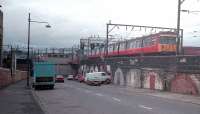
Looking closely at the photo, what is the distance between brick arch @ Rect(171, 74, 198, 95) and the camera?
34819 mm

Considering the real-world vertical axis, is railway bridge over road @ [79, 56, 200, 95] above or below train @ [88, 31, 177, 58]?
below

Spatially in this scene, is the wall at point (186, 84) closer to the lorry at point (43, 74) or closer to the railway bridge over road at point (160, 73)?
the railway bridge over road at point (160, 73)

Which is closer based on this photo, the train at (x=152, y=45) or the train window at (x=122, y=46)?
the train at (x=152, y=45)

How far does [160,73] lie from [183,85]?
6.03m

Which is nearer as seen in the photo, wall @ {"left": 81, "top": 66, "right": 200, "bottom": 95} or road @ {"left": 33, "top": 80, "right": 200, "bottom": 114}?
road @ {"left": 33, "top": 80, "right": 200, "bottom": 114}

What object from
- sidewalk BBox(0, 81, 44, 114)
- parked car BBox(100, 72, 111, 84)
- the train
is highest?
the train

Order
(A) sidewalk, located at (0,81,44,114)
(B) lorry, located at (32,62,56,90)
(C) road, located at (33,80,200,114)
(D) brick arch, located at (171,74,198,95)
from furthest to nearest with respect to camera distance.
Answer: (B) lorry, located at (32,62,56,90)
(D) brick arch, located at (171,74,198,95)
(A) sidewalk, located at (0,81,44,114)
(C) road, located at (33,80,200,114)

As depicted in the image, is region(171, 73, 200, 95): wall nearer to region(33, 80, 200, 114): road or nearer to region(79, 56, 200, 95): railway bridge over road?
region(79, 56, 200, 95): railway bridge over road

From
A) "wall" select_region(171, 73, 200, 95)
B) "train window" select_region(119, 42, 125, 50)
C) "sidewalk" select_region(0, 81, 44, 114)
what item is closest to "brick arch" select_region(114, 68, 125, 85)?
"train window" select_region(119, 42, 125, 50)

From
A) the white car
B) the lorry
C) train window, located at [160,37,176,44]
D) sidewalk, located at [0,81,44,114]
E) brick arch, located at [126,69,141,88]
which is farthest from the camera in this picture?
the white car

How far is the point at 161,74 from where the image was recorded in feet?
138

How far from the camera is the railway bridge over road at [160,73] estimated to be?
35.5 meters

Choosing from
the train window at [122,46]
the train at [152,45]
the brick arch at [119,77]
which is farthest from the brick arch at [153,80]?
the train window at [122,46]

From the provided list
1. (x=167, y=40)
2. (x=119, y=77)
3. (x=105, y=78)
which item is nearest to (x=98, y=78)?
(x=105, y=78)
